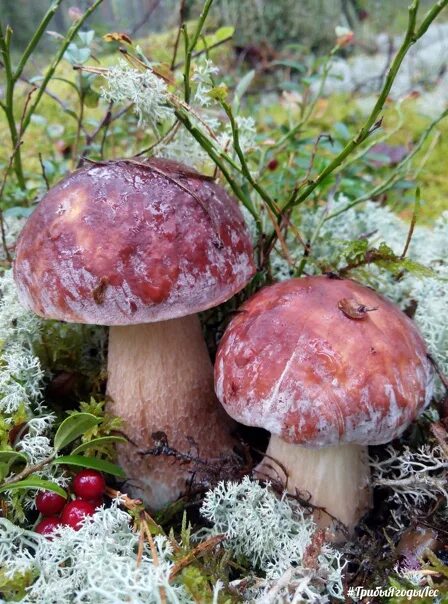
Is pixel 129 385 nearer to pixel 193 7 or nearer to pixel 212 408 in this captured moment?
pixel 212 408

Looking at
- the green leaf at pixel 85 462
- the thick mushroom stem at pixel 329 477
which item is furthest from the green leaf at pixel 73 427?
the thick mushroom stem at pixel 329 477

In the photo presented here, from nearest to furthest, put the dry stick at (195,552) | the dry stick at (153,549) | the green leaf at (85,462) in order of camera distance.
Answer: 1. the dry stick at (153,549)
2. the dry stick at (195,552)
3. the green leaf at (85,462)

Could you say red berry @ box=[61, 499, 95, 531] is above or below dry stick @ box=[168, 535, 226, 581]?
above

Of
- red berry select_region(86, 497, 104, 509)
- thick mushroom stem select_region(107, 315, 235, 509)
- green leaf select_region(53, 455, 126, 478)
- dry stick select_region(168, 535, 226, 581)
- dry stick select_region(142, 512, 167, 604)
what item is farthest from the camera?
thick mushroom stem select_region(107, 315, 235, 509)

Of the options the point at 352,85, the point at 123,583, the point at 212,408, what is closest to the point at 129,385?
the point at 212,408

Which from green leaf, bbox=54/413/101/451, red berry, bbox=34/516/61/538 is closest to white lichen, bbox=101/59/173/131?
green leaf, bbox=54/413/101/451

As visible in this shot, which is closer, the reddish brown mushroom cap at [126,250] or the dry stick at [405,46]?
the dry stick at [405,46]

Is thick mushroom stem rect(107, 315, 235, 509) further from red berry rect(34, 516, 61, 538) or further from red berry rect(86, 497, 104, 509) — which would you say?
red berry rect(34, 516, 61, 538)

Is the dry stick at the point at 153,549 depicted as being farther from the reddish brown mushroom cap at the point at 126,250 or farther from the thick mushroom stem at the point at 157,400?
the reddish brown mushroom cap at the point at 126,250
